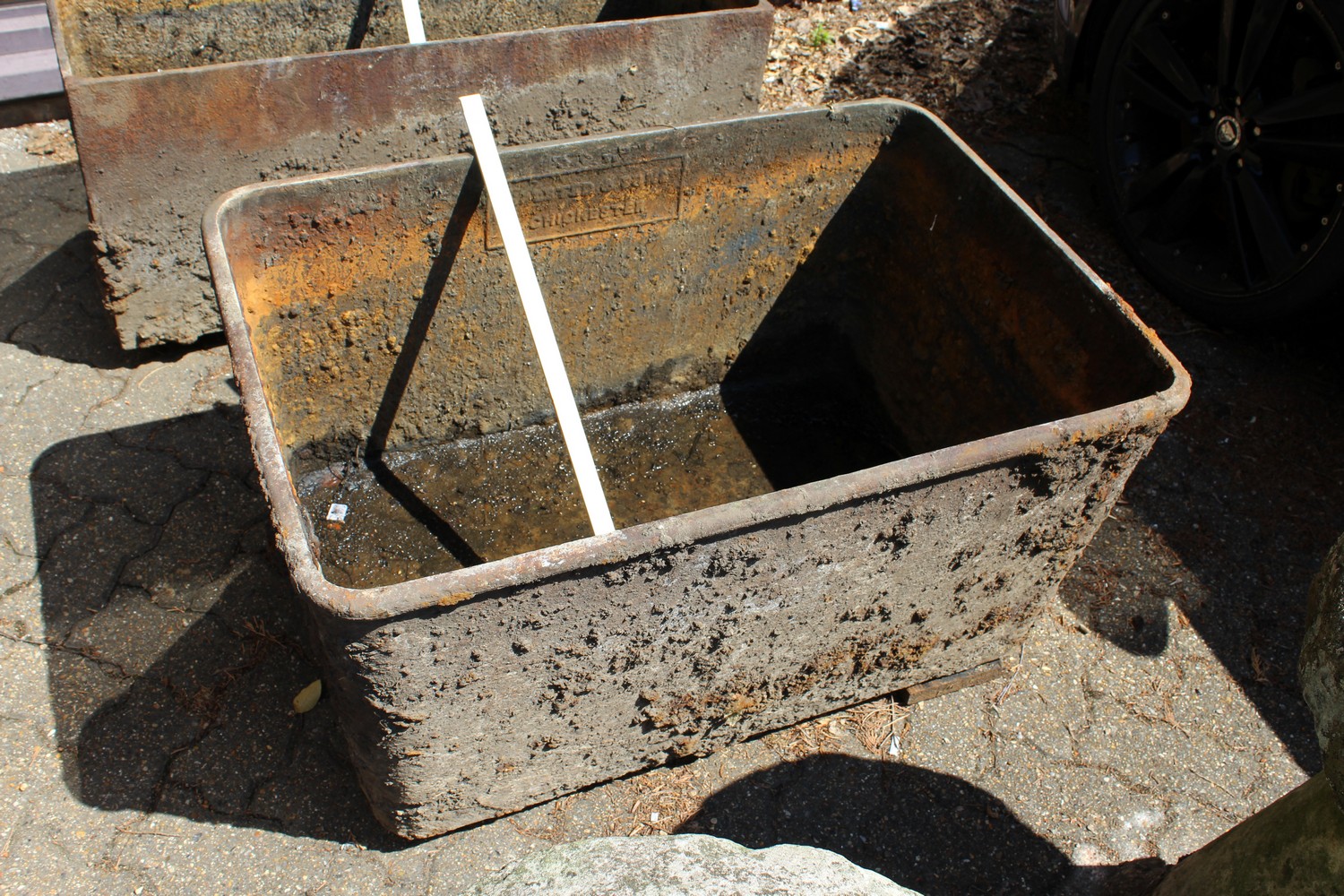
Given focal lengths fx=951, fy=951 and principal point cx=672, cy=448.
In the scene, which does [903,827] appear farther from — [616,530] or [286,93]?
[286,93]

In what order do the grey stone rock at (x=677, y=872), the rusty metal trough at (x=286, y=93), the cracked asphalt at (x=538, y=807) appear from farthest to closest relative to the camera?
the rusty metal trough at (x=286, y=93)
the cracked asphalt at (x=538, y=807)
the grey stone rock at (x=677, y=872)

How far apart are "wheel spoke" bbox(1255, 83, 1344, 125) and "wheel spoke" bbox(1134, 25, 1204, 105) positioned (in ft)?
0.84

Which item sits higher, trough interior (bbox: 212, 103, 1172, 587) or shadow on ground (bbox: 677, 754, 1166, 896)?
trough interior (bbox: 212, 103, 1172, 587)

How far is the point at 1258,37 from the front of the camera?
3.09 metres

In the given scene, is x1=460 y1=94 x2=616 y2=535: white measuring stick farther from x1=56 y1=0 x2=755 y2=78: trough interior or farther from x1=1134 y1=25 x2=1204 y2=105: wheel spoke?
x1=1134 y1=25 x2=1204 y2=105: wheel spoke

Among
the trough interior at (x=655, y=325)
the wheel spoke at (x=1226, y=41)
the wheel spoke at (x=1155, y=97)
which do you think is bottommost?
the trough interior at (x=655, y=325)

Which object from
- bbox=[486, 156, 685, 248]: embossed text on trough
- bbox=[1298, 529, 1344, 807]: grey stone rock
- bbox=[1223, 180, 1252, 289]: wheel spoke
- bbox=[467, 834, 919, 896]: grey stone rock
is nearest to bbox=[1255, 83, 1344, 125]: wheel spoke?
bbox=[1223, 180, 1252, 289]: wheel spoke

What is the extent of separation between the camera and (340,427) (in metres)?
2.85

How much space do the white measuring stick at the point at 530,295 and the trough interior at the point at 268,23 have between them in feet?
2.53

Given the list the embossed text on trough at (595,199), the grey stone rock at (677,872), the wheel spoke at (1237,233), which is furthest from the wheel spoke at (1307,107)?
the grey stone rock at (677,872)

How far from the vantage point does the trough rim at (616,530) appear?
60.3 inches

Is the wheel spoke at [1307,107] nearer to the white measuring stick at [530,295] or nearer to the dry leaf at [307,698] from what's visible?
the white measuring stick at [530,295]

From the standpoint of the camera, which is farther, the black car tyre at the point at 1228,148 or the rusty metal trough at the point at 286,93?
the black car tyre at the point at 1228,148

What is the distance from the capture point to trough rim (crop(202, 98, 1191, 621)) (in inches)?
60.3
